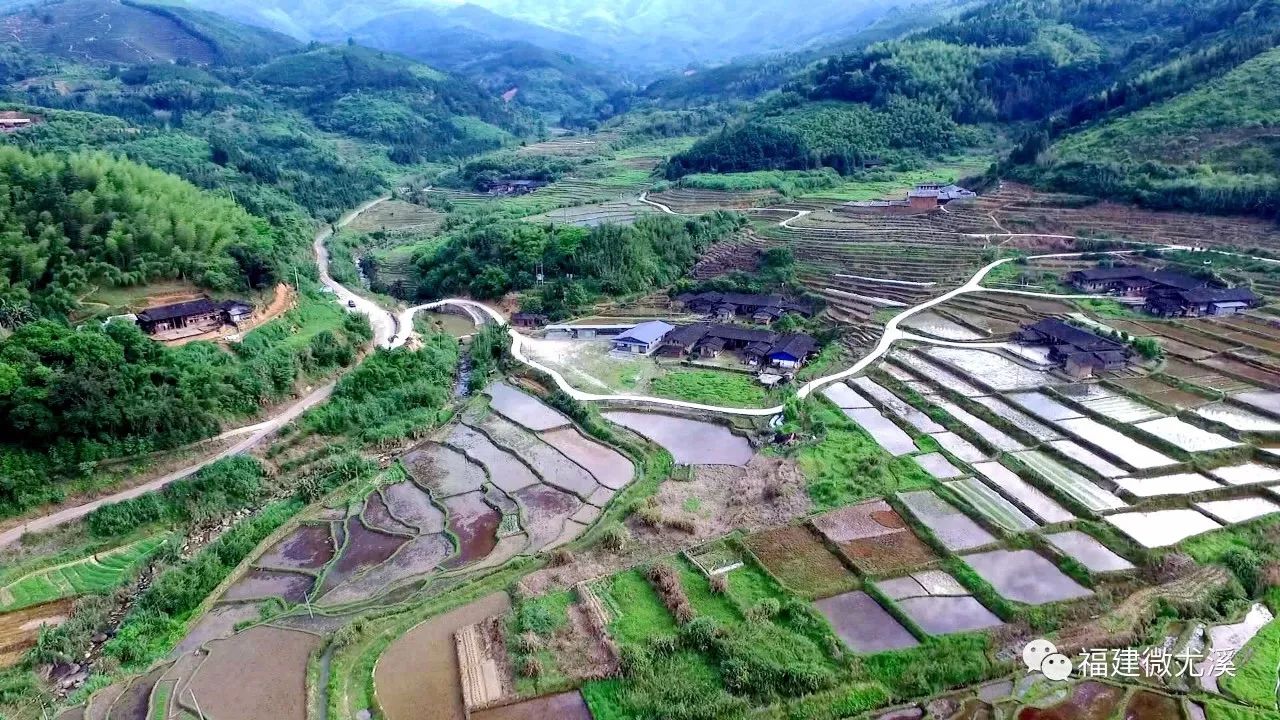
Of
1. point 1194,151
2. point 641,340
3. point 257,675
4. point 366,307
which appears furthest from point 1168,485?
point 1194,151

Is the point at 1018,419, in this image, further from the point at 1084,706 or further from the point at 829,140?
the point at 829,140

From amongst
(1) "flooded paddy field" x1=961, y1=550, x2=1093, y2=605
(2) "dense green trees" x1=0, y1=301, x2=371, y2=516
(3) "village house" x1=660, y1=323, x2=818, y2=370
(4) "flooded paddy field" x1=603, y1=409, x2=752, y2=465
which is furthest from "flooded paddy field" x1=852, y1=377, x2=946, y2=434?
(2) "dense green trees" x1=0, y1=301, x2=371, y2=516

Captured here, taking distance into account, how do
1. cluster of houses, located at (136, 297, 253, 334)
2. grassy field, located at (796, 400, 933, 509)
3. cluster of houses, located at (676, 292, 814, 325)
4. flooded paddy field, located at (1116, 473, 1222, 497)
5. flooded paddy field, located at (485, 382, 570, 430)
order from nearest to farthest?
flooded paddy field, located at (1116, 473, 1222, 497) < grassy field, located at (796, 400, 933, 509) < cluster of houses, located at (136, 297, 253, 334) < flooded paddy field, located at (485, 382, 570, 430) < cluster of houses, located at (676, 292, 814, 325)

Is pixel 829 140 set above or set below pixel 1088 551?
above

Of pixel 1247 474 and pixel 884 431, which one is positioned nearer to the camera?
pixel 1247 474

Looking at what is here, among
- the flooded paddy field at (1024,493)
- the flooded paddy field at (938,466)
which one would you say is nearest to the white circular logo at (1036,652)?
the flooded paddy field at (1024,493)

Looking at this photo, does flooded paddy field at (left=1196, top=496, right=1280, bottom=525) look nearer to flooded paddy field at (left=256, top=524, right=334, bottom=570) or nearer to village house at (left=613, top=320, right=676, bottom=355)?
village house at (left=613, top=320, right=676, bottom=355)

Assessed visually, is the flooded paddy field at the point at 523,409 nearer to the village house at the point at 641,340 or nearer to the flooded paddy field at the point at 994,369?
the village house at the point at 641,340
